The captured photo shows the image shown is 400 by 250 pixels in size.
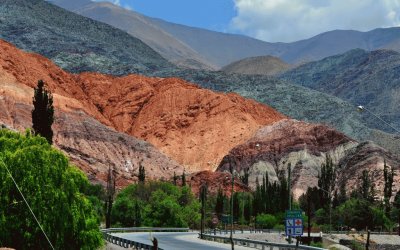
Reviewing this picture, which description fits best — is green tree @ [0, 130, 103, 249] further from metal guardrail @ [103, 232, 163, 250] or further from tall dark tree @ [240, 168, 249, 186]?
tall dark tree @ [240, 168, 249, 186]

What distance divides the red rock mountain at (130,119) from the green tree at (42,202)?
98.2 metres

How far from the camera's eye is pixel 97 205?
288ft

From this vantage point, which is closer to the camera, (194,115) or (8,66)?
(8,66)

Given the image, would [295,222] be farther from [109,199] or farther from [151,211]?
[151,211]

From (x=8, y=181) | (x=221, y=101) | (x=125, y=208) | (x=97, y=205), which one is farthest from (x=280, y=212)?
(x=8, y=181)

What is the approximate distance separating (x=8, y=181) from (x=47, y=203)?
2.15m

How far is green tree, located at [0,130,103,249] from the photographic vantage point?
31656 mm

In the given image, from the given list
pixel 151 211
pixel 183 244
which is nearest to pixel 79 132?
pixel 151 211

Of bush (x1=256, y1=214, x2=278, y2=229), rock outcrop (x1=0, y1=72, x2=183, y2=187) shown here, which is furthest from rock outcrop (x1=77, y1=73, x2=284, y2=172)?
bush (x1=256, y1=214, x2=278, y2=229)

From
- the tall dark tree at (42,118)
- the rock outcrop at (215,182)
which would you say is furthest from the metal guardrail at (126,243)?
the rock outcrop at (215,182)

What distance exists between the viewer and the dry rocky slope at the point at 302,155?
15325 centimetres

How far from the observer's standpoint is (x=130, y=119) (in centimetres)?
19050

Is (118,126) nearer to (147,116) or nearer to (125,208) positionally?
(147,116)

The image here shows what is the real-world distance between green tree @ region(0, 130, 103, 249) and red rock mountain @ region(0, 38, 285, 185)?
98191 mm
